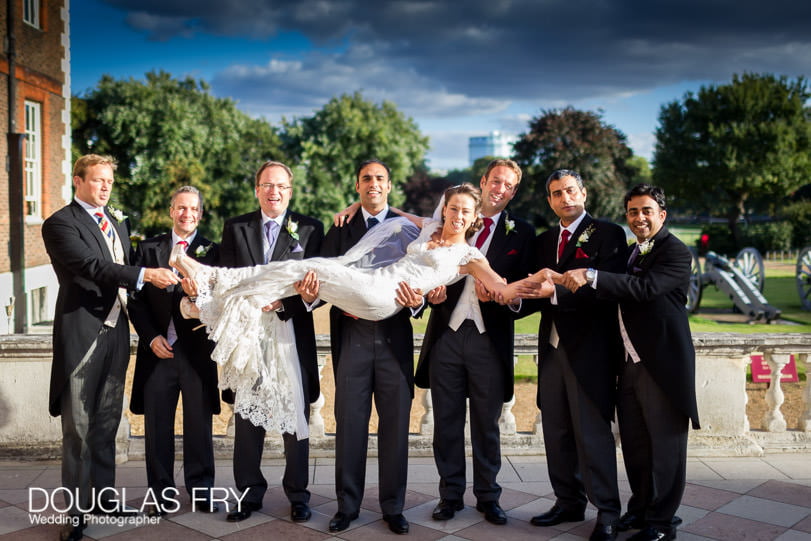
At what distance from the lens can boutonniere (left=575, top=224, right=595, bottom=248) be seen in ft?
12.8

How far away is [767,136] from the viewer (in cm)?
4300

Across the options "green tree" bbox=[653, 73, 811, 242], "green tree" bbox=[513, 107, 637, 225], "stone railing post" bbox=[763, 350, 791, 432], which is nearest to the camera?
"stone railing post" bbox=[763, 350, 791, 432]

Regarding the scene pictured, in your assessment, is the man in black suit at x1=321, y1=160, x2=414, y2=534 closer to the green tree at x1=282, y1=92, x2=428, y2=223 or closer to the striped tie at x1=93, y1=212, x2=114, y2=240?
the striped tie at x1=93, y1=212, x2=114, y2=240

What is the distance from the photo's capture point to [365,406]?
4023 millimetres

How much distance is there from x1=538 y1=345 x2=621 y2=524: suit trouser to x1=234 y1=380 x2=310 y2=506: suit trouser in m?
1.48

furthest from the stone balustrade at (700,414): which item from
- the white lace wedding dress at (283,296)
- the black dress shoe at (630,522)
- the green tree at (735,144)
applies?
the green tree at (735,144)

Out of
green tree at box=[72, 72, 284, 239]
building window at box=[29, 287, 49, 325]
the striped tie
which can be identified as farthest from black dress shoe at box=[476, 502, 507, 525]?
green tree at box=[72, 72, 284, 239]

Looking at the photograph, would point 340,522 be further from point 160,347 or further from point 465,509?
point 160,347

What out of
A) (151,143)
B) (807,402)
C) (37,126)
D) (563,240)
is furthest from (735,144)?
(563,240)

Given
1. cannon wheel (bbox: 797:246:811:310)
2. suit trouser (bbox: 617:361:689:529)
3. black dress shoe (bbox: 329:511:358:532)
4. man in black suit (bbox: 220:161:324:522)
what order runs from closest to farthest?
suit trouser (bbox: 617:361:689:529) → black dress shoe (bbox: 329:511:358:532) → man in black suit (bbox: 220:161:324:522) → cannon wheel (bbox: 797:246:811:310)

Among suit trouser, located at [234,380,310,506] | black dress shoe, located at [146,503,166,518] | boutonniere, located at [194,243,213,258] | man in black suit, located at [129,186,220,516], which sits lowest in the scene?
black dress shoe, located at [146,503,166,518]

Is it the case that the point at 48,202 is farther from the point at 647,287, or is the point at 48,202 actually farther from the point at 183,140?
the point at 183,140

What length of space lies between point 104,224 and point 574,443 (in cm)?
309

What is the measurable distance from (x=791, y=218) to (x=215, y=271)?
40.7 meters
